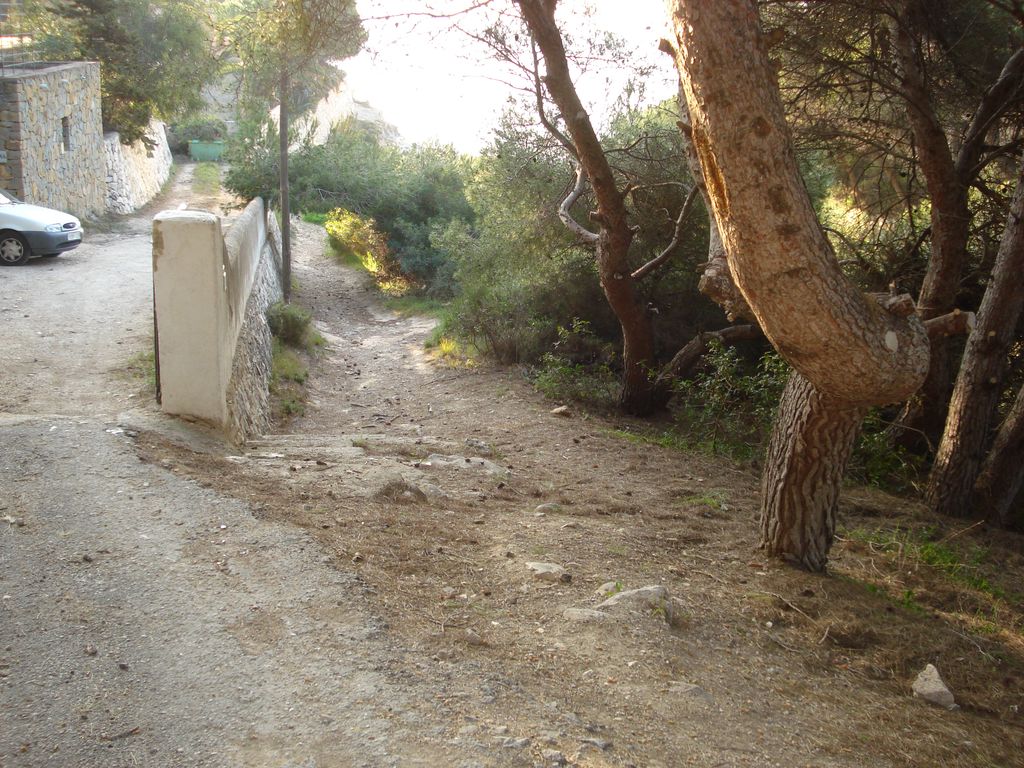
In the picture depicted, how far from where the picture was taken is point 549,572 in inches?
206

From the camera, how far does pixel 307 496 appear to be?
620 cm

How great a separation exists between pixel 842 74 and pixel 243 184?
16761mm

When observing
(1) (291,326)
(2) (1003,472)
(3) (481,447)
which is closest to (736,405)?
(2) (1003,472)

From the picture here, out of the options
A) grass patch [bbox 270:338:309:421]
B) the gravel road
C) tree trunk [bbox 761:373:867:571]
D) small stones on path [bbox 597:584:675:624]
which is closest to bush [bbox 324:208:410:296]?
grass patch [bbox 270:338:309:421]

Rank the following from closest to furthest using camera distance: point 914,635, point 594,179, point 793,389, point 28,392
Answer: point 914,635
point 793,389
point 28,392
point 594,179

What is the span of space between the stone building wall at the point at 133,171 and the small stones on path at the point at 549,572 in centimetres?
2364

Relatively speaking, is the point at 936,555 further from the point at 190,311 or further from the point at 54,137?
the point at 54,137

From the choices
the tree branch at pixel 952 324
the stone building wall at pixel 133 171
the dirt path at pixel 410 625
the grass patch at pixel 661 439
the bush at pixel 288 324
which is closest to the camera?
the dirt path at pixel 410 625

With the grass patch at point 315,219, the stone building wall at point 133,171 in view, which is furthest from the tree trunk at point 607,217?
the grass patch at point 315,219

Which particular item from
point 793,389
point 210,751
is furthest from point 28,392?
point 793,389

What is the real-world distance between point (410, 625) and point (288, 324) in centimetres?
1270

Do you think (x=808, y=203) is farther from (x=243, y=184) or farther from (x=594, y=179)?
(x=243, y=184)

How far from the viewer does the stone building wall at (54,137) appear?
19031 mm

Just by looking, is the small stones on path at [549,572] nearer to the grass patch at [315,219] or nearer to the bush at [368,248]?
the bush at [368,248]
